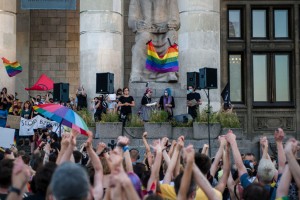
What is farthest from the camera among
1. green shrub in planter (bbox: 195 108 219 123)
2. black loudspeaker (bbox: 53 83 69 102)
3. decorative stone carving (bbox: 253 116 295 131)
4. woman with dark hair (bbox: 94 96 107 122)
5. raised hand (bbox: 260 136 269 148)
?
decorative stone carving (bbox: 253 116 295 131)

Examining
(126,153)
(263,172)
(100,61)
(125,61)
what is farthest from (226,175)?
(125,61)

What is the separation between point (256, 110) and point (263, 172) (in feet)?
99.7

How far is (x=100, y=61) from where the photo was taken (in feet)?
98.1

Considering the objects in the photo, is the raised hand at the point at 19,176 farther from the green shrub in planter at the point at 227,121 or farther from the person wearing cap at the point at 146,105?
the green shrub in planter at the point at 227,121

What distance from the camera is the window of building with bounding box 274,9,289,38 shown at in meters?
38.6

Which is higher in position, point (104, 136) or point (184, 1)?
point (184, 1)

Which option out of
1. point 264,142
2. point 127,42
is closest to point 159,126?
point 264,142

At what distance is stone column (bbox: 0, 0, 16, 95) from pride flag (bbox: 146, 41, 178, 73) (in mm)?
11998

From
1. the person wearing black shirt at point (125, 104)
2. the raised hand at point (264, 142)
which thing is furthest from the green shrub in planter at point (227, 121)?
the raised hand at point (264, 142)

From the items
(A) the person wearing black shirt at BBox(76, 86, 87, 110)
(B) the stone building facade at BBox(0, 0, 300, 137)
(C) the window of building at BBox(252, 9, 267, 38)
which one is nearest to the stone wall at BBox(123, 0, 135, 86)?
(B) the stone building facade at BBox(0, 0, 300, 137)

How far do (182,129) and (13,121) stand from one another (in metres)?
5.82

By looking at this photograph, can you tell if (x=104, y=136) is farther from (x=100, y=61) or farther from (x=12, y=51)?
(x=12, y=51)

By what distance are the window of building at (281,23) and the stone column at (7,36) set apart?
14.4m

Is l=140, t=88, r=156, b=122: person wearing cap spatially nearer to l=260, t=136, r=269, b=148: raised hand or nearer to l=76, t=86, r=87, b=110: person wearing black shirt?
l=76, t=86, r=87, b=110: person wearing black shirt
